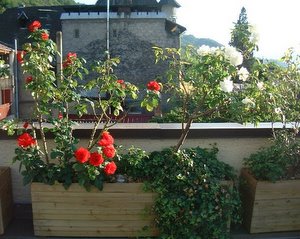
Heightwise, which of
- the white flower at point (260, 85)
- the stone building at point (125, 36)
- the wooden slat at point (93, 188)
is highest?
the stone building at point (125, 36)

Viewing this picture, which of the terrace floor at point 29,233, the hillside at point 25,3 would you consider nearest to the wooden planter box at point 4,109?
the terrace floor at point 29,233

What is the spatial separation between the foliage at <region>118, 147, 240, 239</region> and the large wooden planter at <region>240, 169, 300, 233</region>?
18 centimetres

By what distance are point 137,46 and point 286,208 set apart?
21.1 meters

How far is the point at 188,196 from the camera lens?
286 cm

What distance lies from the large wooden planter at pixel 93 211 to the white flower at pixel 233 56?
3.74 feet

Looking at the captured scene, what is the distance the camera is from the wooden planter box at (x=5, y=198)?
3.11 meters

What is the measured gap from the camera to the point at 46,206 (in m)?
2.92

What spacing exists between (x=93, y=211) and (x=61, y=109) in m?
0.81

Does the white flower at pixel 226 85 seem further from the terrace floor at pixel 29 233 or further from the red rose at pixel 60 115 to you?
the red rose at pixel 60 115

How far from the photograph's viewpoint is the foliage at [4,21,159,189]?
279 centimetres

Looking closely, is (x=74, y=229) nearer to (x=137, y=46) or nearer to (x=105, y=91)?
(x=105, y=91)

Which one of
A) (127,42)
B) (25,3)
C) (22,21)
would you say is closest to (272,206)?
(127,42)

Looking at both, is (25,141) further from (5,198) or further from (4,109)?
(4,109)

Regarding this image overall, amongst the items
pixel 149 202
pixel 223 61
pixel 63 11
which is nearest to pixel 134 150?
pixel 149 202
